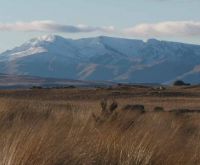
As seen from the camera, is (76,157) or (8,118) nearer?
(76,157)

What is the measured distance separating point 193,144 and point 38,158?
3005 millimetres

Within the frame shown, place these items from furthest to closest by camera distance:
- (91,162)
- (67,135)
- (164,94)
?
1. (164,94)
2. (67,135)
3. (91,162)

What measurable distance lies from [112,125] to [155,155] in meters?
1.47

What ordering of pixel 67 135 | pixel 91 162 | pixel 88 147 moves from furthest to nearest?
pixel 67 135
pixel 88 147
pixel 91 162

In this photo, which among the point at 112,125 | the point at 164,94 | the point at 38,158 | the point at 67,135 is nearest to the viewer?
the point at 38,158

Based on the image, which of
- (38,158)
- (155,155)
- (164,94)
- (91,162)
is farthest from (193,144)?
(164,94)

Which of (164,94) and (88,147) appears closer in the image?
(88,147)

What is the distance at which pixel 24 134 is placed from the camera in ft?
23.8

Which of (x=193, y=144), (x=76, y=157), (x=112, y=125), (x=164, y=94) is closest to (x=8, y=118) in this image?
(x=112, y=125)

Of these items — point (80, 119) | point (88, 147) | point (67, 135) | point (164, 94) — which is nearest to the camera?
point (88, 147)

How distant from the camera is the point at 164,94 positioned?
53.5 meters

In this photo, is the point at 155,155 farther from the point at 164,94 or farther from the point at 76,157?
the point at 164,94

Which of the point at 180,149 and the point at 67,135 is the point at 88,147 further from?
the point at 180,149

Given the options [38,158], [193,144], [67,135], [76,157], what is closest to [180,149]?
[193,144]
